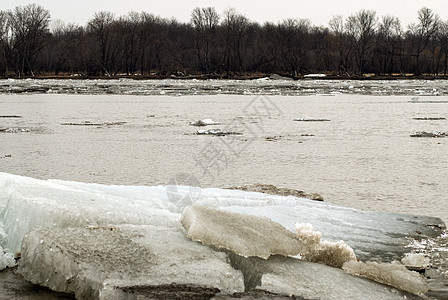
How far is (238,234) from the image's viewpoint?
12.7 ft

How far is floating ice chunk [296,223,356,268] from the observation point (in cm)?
409

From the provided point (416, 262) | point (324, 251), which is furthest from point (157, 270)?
point (416, 262)

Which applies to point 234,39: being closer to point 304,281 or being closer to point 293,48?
point 293,48

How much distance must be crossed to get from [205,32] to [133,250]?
252ft

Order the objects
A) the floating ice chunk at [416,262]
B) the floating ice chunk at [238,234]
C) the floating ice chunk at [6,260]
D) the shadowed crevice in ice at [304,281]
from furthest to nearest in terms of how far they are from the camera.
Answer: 1. the floating ice chunk at [416,262]
2. the floating ice chunk at [6,260]
3. the floating ice chunk at [238,234]
4. the shadowed crevice in ice at [304,281]

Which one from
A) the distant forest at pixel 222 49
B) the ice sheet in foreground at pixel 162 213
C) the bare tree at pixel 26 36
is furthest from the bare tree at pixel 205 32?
the ice sheet in foreground at pixel 162 213

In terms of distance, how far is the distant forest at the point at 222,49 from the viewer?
7100 centimetres

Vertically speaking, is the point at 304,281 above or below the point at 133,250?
below

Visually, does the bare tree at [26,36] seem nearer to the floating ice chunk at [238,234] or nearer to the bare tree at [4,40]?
the bare tree at [4,40]

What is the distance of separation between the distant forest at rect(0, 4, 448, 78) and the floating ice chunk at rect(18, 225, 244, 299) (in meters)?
64.0

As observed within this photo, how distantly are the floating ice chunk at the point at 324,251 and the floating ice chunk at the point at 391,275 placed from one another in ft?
→ 0.55

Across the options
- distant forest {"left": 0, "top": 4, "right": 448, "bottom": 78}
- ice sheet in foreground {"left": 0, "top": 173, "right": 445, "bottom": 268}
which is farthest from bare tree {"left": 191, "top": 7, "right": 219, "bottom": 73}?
ice sheet in foreground {"left": 0, "top": 173, "right": 445, "bottom": 268}

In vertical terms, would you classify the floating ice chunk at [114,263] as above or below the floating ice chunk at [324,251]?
above

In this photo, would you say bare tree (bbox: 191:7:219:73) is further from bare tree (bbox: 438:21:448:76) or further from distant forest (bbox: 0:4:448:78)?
bare tree (bbox: 438:21:448:76)
